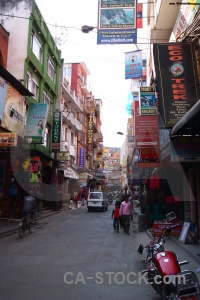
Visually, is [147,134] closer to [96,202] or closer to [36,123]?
[36,123]

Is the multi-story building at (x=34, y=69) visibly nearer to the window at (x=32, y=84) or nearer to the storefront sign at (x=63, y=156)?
the window at (x=32, y=84)

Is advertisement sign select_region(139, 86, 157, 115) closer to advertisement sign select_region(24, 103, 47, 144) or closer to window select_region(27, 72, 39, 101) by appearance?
advertisement sign select_region(24, 103, 47, 144)

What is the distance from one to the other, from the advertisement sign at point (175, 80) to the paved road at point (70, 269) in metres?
4.16

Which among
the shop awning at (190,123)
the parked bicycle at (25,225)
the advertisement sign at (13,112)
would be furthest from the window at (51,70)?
the shop awning at (190,123)

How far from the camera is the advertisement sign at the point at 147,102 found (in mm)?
12578

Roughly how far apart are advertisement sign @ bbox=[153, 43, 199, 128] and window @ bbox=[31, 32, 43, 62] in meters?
15.3

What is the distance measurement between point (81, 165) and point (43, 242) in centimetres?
2962

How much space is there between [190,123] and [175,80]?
120 inches

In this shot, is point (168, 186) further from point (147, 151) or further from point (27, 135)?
point (27, 135)

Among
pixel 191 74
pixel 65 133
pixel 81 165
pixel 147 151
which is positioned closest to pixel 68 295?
pixel 191 74

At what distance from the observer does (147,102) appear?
12.8 m

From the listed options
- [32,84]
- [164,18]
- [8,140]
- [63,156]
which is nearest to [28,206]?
[8,140]

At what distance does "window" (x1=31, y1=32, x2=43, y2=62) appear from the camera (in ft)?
72.8

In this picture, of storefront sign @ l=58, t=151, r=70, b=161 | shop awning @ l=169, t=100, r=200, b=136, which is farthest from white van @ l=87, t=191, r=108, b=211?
shop awning @ l=169, t=100, r=200, b=136
